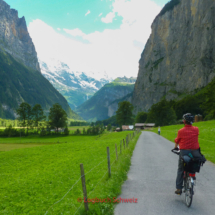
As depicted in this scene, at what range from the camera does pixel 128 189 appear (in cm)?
917

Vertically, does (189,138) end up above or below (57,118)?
below

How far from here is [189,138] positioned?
7.41m

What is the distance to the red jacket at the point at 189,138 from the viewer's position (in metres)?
Answer: 7.34

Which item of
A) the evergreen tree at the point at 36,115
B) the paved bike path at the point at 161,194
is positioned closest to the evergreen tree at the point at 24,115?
the evergreen tree at the point at 36,115

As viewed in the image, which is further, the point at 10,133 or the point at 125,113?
the point at 125,113

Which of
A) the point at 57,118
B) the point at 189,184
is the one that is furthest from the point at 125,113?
the point at 189,184

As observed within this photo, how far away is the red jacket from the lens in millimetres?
7340

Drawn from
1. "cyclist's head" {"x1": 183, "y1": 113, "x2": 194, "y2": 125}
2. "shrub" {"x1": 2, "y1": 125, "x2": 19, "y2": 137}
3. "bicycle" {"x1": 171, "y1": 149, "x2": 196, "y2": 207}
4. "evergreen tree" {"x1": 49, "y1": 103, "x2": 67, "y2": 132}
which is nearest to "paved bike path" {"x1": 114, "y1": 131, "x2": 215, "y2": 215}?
"bicycle" {"x1": 171, "y1": 149, "x2": 196, "y2": 207}

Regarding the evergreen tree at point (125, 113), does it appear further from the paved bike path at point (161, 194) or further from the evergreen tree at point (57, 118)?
the paved bike path at point (161, 194)

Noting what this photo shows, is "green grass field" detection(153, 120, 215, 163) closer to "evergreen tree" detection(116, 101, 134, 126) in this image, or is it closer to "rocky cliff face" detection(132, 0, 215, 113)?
"evergreen tree" detection(116, 101, 134, 126)

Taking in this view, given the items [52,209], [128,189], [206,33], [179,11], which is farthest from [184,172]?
[179,11]

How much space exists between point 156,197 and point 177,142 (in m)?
2.75

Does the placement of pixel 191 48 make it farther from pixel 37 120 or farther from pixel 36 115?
pixel 37 120

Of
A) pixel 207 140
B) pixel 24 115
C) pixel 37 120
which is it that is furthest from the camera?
pixel 37 120
